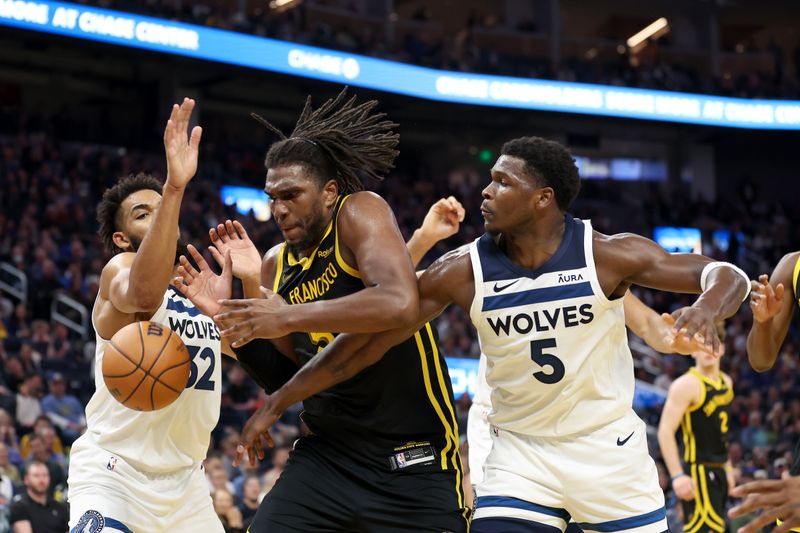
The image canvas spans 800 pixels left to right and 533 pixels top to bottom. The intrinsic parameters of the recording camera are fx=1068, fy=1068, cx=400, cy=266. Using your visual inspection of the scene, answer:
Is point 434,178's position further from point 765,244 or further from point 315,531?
point 315,531

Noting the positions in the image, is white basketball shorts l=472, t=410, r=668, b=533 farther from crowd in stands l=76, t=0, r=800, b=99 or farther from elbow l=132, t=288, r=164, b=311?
crowd in stands l=76, t=0, r=800, b=99

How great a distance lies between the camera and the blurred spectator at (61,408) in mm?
11804

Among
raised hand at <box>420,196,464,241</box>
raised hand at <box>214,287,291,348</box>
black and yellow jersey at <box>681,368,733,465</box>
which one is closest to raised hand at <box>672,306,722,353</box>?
raised hand at <box>214,287,291,348</box>

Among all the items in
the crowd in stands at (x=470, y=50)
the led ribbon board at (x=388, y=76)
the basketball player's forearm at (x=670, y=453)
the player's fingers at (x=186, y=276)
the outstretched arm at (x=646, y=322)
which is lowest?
the basketball player's forearm at (x=670, y=453)

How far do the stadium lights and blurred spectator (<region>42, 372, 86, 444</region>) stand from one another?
21.7 m

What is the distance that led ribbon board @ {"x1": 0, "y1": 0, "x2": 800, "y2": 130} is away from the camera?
58.6 feet

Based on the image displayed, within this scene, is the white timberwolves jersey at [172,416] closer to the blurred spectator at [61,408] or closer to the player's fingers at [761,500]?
the player's fingers at [761,500]

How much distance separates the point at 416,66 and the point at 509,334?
1878cm

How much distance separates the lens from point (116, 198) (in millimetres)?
5332

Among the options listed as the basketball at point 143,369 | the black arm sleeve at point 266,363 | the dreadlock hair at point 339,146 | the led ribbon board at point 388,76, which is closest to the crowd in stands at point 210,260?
the led ribbon board at point 388,76

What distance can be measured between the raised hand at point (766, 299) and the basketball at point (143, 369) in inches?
97.8

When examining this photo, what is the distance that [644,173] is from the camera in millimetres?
29750

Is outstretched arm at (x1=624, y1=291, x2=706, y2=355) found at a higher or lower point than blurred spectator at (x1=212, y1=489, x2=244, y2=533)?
higher

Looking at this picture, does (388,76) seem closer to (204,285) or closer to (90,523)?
(204,285)
